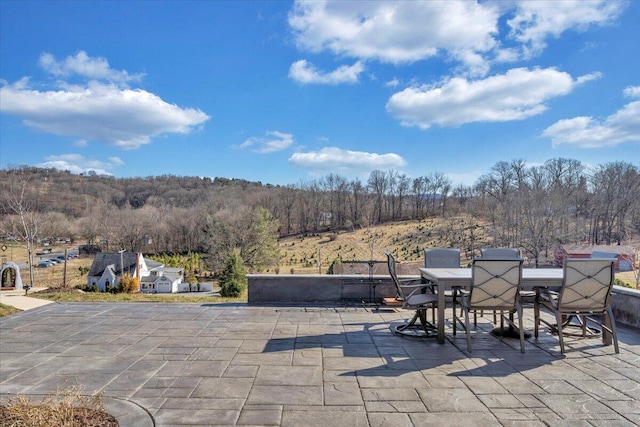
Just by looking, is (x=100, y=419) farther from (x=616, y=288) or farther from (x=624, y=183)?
(x=624, y=183)

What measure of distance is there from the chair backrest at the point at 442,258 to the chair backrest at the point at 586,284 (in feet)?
5.41

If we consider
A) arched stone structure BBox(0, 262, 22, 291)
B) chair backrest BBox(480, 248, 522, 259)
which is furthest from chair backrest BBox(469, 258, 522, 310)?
arched stone structure BBox(0, 262, 22, 291)

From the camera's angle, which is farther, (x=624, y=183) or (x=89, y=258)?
(x=89, y=258)

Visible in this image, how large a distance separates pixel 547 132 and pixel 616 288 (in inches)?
433

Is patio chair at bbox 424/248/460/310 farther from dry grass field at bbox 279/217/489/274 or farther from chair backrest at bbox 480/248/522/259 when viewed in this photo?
dry grass field at bbox 279/217/489/274

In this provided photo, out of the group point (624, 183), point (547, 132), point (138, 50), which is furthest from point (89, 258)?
point (624, 183)

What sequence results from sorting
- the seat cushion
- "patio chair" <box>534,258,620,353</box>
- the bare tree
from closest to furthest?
1. "patio chair" <box>534,258,620,353</box>
2. the seat cushion
3. the bare tree

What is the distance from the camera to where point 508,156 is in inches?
1307

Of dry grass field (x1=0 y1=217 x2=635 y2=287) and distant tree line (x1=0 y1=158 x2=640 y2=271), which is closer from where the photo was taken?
distant tree line (x1=0 y1=158 x2=640 y2=271)

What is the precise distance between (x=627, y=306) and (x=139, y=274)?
26996 mm

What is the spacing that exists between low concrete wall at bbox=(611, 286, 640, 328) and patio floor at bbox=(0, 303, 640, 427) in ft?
0.72

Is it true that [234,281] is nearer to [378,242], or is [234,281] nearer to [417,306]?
[417,306]

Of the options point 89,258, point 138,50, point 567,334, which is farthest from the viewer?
point 89,258

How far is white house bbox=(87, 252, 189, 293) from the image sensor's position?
26375 mm
